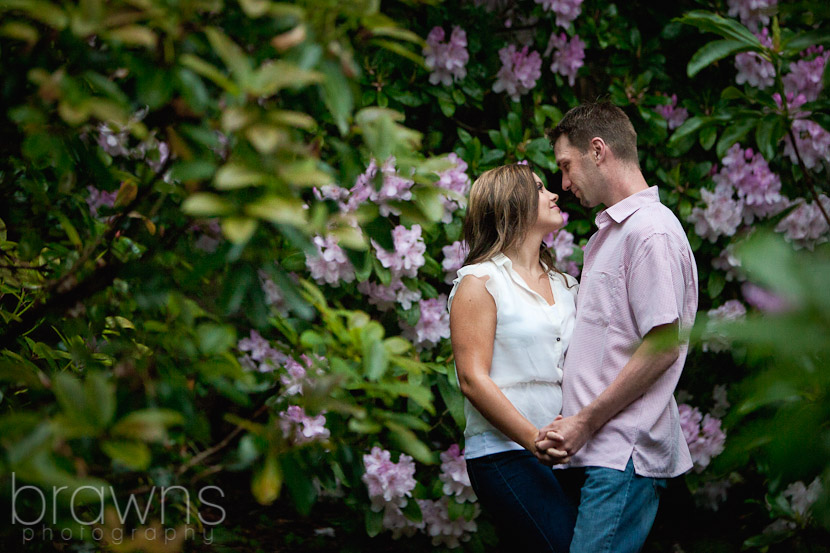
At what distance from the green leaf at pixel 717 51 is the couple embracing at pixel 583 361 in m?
0.44

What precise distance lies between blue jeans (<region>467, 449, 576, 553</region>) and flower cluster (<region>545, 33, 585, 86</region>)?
1.67m

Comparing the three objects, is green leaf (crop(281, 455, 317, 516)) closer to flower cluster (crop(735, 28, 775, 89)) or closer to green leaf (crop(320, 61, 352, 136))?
green leaf (crop(320, 61, 352, 136))

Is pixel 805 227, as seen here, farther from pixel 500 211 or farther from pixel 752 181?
pixel 500 211

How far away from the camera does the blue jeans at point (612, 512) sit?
1.74 meters

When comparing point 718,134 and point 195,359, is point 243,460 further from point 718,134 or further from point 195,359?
point 718,134

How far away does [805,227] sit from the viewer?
288 cm

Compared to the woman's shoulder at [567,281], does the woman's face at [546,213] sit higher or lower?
higher

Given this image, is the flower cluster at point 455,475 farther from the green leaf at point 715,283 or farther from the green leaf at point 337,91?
the green leaf at point 337,91

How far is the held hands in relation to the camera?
1783mm

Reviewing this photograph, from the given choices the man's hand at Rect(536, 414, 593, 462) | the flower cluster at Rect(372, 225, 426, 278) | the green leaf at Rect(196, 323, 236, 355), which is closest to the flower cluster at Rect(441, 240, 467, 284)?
the flower cluster at Rect(372, 225, 426, 278)

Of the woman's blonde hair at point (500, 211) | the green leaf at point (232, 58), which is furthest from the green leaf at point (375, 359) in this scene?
the woman's blonde hair at point (500, 211)

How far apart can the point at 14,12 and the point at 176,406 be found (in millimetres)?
626

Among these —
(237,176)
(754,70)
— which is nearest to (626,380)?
(237,176)

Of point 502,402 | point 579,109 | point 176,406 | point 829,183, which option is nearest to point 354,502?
point 502,402
